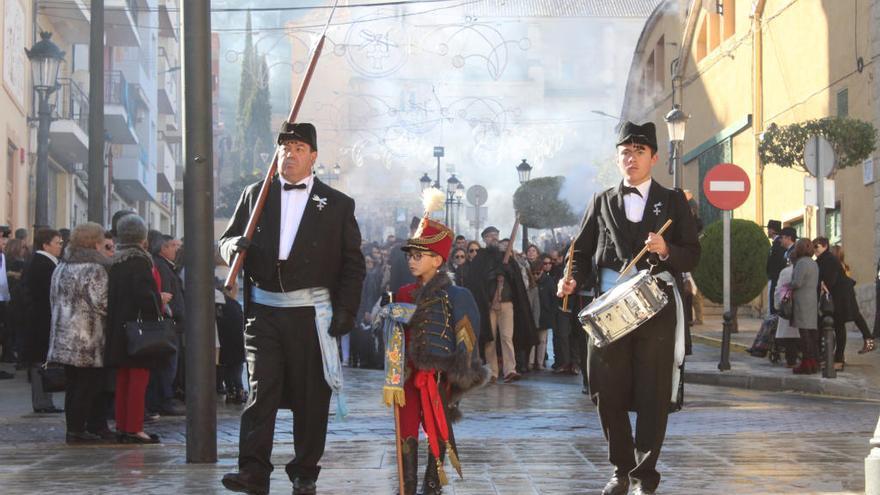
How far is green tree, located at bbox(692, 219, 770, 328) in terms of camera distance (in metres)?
23.3

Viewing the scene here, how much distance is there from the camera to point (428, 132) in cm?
5438

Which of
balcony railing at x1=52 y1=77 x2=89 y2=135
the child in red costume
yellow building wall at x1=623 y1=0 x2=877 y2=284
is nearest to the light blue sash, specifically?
the child in red costume

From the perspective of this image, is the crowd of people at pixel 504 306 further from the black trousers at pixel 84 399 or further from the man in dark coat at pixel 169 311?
the black trousers at pixel 84 399

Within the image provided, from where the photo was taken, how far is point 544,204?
4691cm

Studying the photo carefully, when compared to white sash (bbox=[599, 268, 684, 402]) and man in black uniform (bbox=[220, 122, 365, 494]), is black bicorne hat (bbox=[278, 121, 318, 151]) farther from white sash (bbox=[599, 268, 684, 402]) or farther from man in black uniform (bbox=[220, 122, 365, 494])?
white sash (bbox=[599, 268, 684, 402])

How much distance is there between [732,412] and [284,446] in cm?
442

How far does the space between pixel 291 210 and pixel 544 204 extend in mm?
39982

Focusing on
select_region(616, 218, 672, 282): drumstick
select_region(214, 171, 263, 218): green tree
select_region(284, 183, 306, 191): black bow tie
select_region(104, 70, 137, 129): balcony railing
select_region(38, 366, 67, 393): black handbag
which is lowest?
select_region(38, 366, 67, 393): black handbag

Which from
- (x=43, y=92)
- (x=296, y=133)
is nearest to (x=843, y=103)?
(x=43, y=92)

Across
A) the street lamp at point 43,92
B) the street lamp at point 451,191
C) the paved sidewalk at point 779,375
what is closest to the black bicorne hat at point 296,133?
the paved sidewalk at point 779,375

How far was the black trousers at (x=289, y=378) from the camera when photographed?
6.94 metres

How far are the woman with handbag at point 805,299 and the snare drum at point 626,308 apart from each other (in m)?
9.97

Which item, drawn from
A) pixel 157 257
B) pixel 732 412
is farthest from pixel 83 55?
pixel 732 412

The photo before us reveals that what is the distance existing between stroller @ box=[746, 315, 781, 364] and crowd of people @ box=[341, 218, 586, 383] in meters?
2.38
